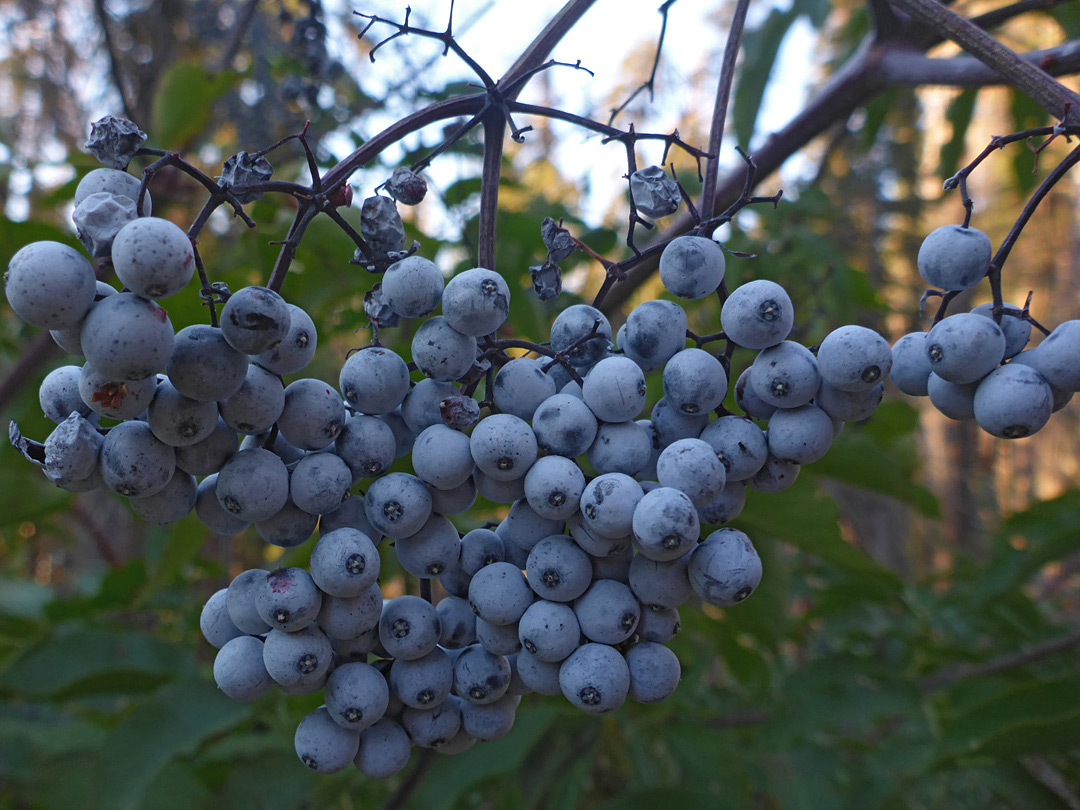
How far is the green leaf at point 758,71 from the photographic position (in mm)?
2369

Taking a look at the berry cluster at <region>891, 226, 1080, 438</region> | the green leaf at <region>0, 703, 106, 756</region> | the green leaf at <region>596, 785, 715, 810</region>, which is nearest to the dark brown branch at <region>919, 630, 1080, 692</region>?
the green leaf at <region>596, 785, 715, 810</region>

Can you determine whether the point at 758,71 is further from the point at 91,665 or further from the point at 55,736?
the point at 55,736

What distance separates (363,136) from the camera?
6.30 ft

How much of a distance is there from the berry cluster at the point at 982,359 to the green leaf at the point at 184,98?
209 cm

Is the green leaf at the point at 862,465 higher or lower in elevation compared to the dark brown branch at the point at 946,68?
lower

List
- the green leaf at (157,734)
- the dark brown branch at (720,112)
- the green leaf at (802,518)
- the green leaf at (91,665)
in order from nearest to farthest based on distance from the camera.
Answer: the dark brown branch at (720,112), the green leaf at (802,518), the green leaf at (157,734), the green leaf at (91,665)

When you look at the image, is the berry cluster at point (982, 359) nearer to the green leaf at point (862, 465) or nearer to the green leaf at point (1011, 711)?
the green leaf at point (862, 465)

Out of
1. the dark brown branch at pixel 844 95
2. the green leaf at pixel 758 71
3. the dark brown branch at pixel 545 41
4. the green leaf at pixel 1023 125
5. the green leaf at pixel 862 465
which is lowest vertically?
the green leaf at pixel 862 465

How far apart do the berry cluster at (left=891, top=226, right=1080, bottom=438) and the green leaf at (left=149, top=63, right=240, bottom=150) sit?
209cm

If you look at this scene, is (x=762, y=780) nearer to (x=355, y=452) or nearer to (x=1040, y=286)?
(x=355, y=452)

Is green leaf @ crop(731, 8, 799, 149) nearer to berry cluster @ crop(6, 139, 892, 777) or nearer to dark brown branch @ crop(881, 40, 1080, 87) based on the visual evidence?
dark brown branch @ crop(881, 40, 1080, 87)

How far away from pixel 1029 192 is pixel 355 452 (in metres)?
2.45

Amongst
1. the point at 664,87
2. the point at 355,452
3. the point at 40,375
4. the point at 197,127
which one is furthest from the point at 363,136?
the point at 664,87

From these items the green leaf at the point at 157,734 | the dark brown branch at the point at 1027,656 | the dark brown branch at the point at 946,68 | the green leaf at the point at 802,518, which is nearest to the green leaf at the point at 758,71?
the dark brown branch at the point at 946,68
